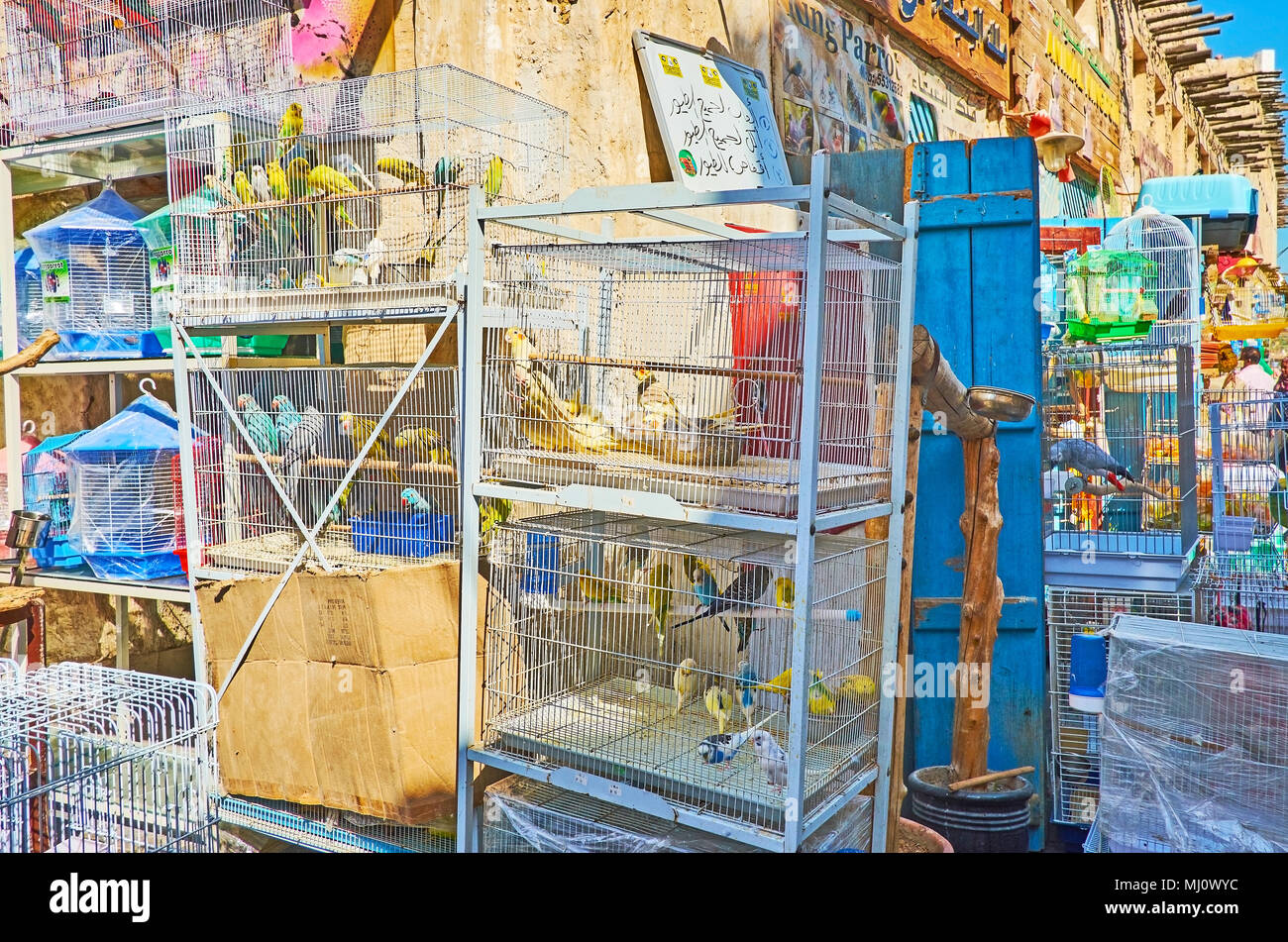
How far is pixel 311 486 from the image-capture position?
10.7ft

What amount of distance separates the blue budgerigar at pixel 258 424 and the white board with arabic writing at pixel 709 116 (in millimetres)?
2083

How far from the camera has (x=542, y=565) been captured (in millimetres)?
3002

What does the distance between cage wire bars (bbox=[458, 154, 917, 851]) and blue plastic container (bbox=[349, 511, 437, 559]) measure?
260mm

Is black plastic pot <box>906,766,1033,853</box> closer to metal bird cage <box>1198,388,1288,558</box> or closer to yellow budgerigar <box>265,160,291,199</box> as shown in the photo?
metal bird cage <box>1198,388,1288,558</box>

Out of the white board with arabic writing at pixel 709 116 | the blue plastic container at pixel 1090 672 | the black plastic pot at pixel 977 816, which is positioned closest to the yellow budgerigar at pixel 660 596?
the black plastic pot at pixel 977 816

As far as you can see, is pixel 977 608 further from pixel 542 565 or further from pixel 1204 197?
pixel 1204 197

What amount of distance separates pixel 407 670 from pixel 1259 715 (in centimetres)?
228

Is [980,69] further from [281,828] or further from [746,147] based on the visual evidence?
[281,828]

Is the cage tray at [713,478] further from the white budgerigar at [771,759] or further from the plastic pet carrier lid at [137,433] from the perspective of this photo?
the plastic pet carrier lid at [137,433]

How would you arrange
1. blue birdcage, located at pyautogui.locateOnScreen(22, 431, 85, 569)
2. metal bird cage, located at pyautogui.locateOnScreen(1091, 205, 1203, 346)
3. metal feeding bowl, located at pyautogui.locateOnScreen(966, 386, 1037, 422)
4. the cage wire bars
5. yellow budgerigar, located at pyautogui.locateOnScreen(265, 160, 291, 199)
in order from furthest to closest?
metal bird cage, located at pyautogui.locateOnScreen(1091, 205, 1203, 346), blue birdcage, located at pyautogui.locateOnScreen(22, 431, 85, 569), yellow budgerigar, located at pyautogui.locateOnScreen(265, 160, 291, 199), metal feeding bowl, located at pyautogui.locateOnScreen(966, 386, 1037, 422), the cage wire bars

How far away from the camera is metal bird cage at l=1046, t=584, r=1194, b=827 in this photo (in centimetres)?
374

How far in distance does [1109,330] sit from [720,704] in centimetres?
247

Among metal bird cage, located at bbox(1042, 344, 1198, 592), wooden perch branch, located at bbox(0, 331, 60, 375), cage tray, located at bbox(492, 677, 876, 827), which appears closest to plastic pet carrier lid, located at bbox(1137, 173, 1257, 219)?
metal bird cage, located at bbox(1042, 344, 1198, 592)
